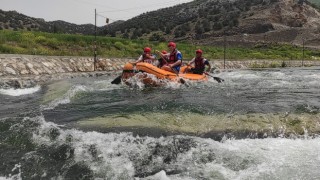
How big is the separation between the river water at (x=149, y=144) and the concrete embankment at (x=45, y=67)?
6.58 m

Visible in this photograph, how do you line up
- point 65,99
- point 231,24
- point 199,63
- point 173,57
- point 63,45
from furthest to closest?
point 231,24 → point 63,45 → point 199,63 → point 173,57 → point 65,99

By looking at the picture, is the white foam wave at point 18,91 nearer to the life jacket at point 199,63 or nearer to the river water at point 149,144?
the river water at point 149,144

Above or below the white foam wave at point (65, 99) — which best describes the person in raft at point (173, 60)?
above

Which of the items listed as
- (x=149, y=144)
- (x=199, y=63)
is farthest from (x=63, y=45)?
(x=149, y=144)

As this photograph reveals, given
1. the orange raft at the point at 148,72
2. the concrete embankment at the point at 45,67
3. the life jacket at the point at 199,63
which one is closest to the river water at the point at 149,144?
the orange raft at the point at 148,72

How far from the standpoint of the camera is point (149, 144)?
7441mm

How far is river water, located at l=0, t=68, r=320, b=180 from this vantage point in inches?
256

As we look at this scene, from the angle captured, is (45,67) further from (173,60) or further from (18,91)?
(173,60)

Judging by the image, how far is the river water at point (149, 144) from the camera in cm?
650

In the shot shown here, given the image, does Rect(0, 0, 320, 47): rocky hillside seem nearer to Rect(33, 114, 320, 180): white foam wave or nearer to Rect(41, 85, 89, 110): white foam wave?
Rect(41, 85, 89, 110): white foam wave

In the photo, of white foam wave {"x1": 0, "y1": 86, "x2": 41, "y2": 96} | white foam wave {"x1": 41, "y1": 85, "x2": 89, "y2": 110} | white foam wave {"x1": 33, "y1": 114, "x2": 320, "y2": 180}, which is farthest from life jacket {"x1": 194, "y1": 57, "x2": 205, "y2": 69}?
white foam wave {"x1": 33, "y1": 114, "x2": 320, "y2": 180}

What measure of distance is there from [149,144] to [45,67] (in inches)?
580

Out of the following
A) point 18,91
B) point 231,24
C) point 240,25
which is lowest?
point 18,91

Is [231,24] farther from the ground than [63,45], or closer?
farther from the ground
